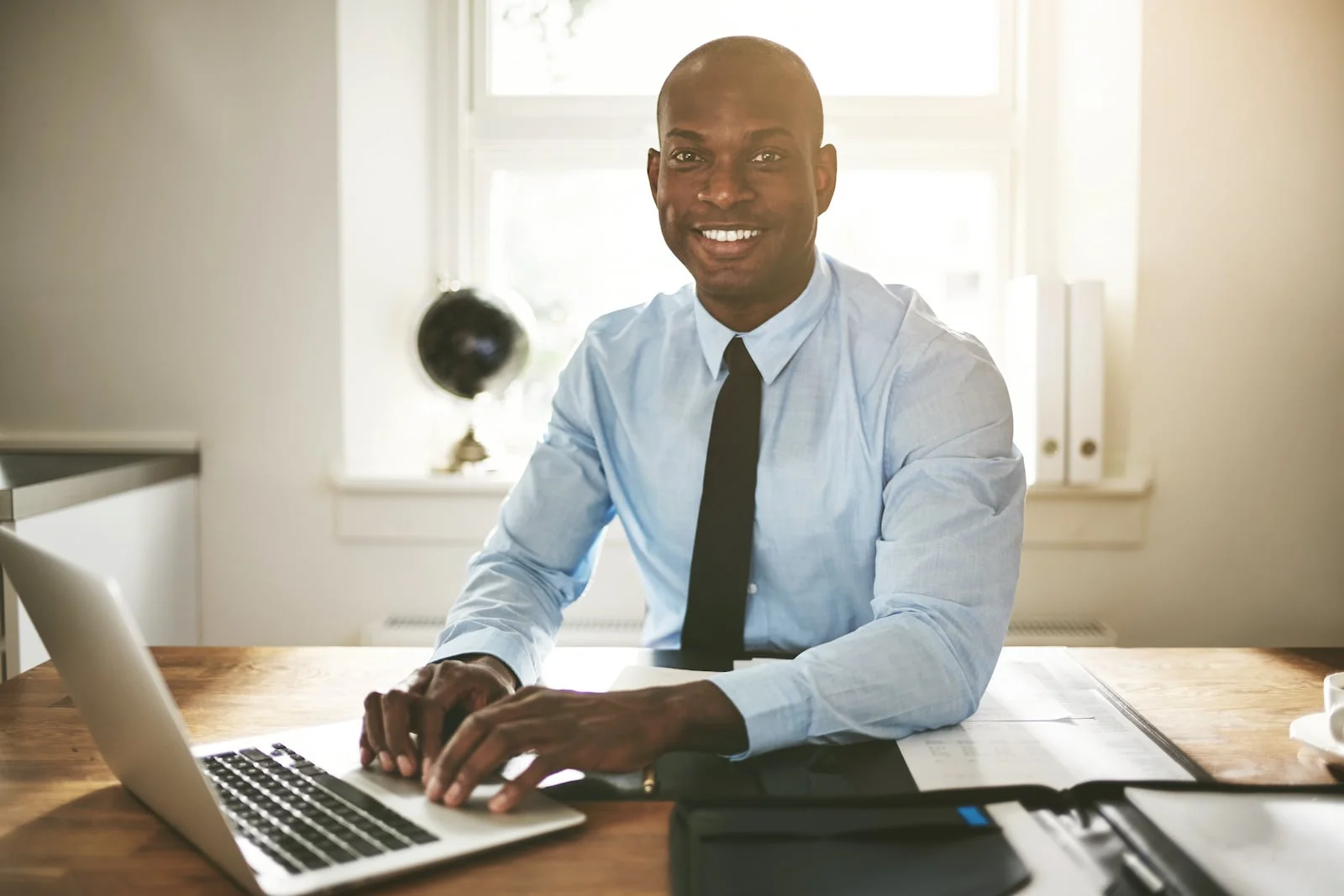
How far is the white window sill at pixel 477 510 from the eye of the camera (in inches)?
93.3

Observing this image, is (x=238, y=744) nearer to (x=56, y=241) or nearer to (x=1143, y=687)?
(x=1143, y=687)

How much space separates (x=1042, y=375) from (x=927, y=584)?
1335 mm

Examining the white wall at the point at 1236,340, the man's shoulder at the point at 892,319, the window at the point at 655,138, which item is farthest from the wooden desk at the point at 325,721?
the window at the point at 655,138

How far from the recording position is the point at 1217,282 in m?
2.33

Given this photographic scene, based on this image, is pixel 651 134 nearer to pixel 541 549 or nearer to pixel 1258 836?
pixel 541 549

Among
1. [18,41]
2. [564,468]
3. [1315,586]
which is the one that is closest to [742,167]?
[564,468]

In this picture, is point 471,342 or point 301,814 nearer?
point 301,814

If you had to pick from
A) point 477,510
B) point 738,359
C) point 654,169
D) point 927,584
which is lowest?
point 477,510

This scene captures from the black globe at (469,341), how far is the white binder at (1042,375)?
3.57 ft

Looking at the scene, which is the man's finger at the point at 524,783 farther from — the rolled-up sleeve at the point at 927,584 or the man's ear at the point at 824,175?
the man's ear at the point at 824,175

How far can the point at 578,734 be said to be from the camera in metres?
0.84

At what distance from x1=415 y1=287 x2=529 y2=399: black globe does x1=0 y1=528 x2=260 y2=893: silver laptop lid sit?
1617 mm

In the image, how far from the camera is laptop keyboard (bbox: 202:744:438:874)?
2.32ft

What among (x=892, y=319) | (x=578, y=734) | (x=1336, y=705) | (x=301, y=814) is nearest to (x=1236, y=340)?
(x=892, y=319)
